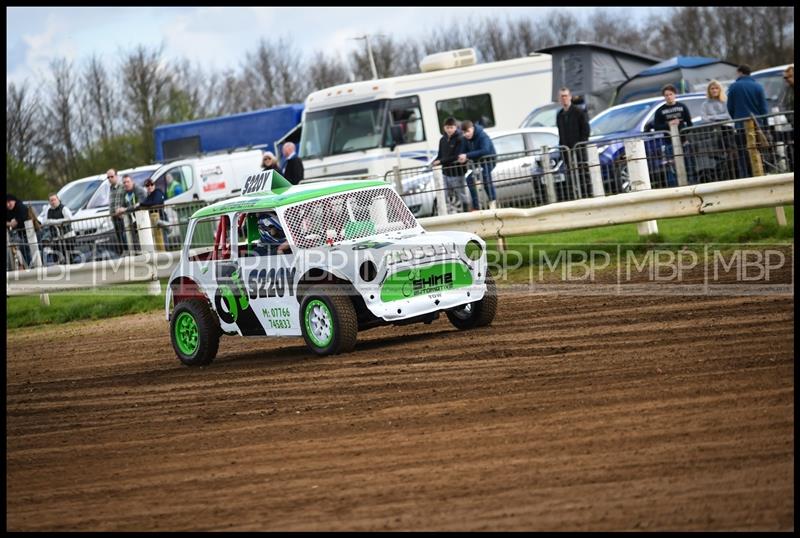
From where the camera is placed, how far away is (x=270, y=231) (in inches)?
507

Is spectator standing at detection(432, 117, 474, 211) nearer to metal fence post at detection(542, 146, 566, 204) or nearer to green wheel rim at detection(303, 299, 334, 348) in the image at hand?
metal fence post at detection(542, 146, 566, 204)

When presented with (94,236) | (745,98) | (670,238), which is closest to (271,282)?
(670,238)

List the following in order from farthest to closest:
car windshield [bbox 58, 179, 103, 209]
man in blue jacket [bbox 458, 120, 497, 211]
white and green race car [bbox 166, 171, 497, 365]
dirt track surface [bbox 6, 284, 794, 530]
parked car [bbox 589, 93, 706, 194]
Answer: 1. car windshield [bbox 58, 179, 103, 209]
2. man in blue jacket [bbox 458, 120, 497, 211]
3. parked car [bbox 589, 93, 706, 194]
4. white and green race car [bbox 166, 171, 497, 365]
5. dirt track surface [bbox 6, 284, 794, 530]

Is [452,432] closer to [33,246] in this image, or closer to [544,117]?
[33,246]

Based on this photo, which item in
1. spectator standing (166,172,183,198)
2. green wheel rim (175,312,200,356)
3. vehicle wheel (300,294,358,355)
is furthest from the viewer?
spectator standing (166,172,183,198)

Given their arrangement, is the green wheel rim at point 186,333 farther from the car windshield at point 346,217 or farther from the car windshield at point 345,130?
the car windshield at point 345,130

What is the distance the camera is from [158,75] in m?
65.0

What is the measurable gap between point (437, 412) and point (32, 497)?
2720 millimetres

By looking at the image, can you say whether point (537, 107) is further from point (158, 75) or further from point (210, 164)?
point (158, 75)

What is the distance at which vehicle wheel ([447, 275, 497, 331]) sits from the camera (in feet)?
42.0

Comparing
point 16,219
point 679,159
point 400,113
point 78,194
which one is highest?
point 400,113

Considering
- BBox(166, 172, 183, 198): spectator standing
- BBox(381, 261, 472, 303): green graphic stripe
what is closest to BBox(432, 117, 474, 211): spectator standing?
BBox(381, 261, 472, 303): green graphic stripe

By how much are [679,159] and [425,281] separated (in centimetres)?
645

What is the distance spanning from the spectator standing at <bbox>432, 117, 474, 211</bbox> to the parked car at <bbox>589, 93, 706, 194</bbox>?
6.49 feet
